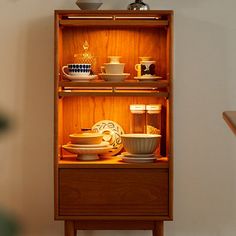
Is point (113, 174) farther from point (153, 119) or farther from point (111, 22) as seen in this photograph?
point (111, 22)

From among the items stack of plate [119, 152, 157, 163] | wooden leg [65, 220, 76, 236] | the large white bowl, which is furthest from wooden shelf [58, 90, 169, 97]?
wooden leg [65, 220, 76, 236]

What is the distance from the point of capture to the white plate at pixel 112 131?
3.41 m

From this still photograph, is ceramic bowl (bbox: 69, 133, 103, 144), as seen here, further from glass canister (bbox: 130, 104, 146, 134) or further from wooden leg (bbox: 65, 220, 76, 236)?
wooden leg (bbox: 65, 220, 76, 236)

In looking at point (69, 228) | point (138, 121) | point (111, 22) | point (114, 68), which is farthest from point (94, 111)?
point (69, 228)

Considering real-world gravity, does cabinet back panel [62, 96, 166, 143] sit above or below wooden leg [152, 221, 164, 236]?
above

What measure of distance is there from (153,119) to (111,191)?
1.64ft

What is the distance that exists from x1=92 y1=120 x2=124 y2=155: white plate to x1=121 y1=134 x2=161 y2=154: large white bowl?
166 millimetres

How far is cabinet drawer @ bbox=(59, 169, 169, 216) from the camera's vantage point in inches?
125

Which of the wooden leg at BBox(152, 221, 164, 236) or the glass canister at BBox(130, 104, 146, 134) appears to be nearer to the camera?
the wooden leg at BBox(152, 221, 164, 236)
